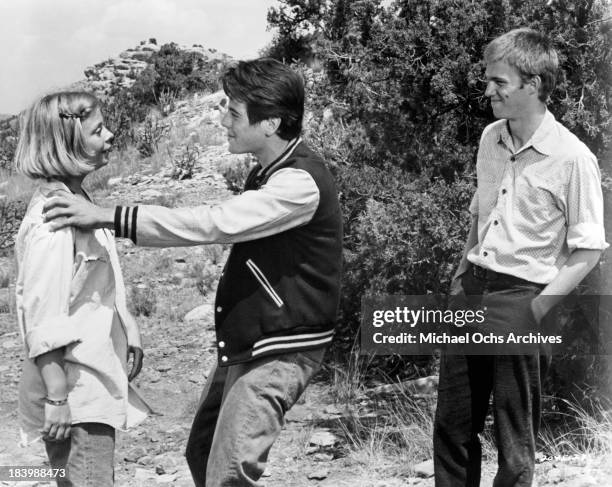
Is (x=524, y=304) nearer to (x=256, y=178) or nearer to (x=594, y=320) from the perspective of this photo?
(x=256, y=178)

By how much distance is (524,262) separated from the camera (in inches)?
123

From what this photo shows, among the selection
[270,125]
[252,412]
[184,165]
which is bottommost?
[252,412]

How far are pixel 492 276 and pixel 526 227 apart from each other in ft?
0.74

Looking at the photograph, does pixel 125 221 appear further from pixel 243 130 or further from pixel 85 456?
pixel 85 456

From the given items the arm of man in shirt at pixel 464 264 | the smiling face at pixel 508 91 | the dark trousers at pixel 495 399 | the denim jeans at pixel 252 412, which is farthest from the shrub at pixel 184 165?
the denim jeans at pixel 252 412

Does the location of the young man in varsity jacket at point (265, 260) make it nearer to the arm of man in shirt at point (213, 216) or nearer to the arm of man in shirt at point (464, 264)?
the arm of man in shirt at point (213, 216)

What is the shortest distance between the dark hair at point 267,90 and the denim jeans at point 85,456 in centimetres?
113

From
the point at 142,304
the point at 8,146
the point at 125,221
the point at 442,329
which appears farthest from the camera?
the point at 8,146

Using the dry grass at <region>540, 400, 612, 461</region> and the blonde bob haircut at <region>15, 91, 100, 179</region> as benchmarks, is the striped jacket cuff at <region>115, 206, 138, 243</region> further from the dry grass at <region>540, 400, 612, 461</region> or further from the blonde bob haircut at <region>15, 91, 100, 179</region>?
the dry grass at <region>540, 400, 612, 461</region>

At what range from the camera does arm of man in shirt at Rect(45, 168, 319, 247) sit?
2539mm

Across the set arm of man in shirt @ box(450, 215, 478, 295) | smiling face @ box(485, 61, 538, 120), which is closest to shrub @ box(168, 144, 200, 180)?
arm of man in shirt @ box(450, 215, 478, 295)

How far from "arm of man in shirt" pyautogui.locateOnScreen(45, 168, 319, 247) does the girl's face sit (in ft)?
0.89

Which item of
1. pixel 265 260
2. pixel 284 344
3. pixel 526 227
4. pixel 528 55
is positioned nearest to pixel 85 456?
pixel 284 344

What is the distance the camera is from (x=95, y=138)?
279 centimetres
